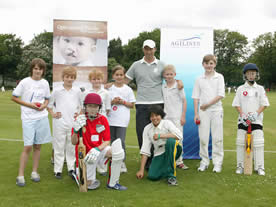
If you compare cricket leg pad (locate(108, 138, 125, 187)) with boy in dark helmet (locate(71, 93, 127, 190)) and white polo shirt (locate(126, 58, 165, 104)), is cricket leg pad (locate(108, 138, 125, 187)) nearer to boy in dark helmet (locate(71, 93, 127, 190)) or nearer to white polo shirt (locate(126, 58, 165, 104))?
boy in dark helmet (locate(71, 93, 127, 190))

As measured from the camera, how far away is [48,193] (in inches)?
155

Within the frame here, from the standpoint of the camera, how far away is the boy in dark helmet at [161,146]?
450cm

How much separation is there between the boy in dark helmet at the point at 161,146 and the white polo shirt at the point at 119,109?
0.48 meters

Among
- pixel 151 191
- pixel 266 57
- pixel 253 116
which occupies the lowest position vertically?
pixel 151 191

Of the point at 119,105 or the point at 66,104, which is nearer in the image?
the point at 66,104

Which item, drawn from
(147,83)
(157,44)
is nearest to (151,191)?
(147,83)

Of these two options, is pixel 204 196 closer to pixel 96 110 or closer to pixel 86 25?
pixel 96 110

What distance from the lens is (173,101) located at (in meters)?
5.28

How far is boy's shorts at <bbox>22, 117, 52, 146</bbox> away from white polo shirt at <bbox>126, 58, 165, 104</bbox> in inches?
61.7

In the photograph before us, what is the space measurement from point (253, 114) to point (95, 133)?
2.54 meters

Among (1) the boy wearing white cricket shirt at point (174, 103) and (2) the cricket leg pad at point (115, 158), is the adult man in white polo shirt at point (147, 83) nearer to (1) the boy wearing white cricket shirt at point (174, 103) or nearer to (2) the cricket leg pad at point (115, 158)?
(1) the boy wearing white cricket shirt at point (174, 103)

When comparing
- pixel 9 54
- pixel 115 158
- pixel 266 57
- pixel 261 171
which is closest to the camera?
pixel 115 158

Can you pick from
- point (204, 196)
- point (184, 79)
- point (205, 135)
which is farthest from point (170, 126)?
point (184, 79)

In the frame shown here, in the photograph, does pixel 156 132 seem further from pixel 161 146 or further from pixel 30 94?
pixel 30 94
